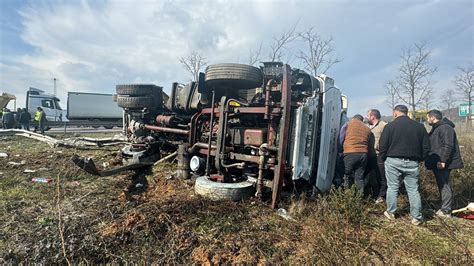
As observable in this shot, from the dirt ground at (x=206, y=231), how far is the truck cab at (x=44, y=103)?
21.0 m

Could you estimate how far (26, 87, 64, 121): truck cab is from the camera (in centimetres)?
2128

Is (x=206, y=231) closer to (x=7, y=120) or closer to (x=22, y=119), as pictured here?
(x=22, y=119)

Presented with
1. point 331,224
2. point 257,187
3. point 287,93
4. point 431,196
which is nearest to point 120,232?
point 257,187

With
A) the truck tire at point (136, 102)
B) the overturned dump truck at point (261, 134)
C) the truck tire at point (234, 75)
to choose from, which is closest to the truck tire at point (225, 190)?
the overturned dump truck at point (261, 134)

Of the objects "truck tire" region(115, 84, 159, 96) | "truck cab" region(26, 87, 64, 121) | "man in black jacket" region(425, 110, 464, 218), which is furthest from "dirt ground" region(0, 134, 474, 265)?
"truck cab" region(26, 87, 64, 121)

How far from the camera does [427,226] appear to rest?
11.1 ft

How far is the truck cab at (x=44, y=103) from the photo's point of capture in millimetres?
21281

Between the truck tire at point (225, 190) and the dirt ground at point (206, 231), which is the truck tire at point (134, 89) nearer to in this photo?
the dirt ground at point (206, 231)

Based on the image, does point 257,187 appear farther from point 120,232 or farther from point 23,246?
point 23,246

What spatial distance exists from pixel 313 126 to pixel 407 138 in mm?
1171

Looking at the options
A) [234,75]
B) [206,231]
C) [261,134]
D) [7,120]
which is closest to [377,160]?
[261,134]

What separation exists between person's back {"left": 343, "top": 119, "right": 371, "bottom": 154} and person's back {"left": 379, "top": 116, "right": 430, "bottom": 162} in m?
0.51

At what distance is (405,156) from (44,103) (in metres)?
25.2

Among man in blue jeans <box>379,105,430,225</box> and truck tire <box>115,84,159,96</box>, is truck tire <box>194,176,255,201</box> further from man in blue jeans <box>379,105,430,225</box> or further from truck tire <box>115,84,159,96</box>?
truck tire <box>115,84,159,96</box>
